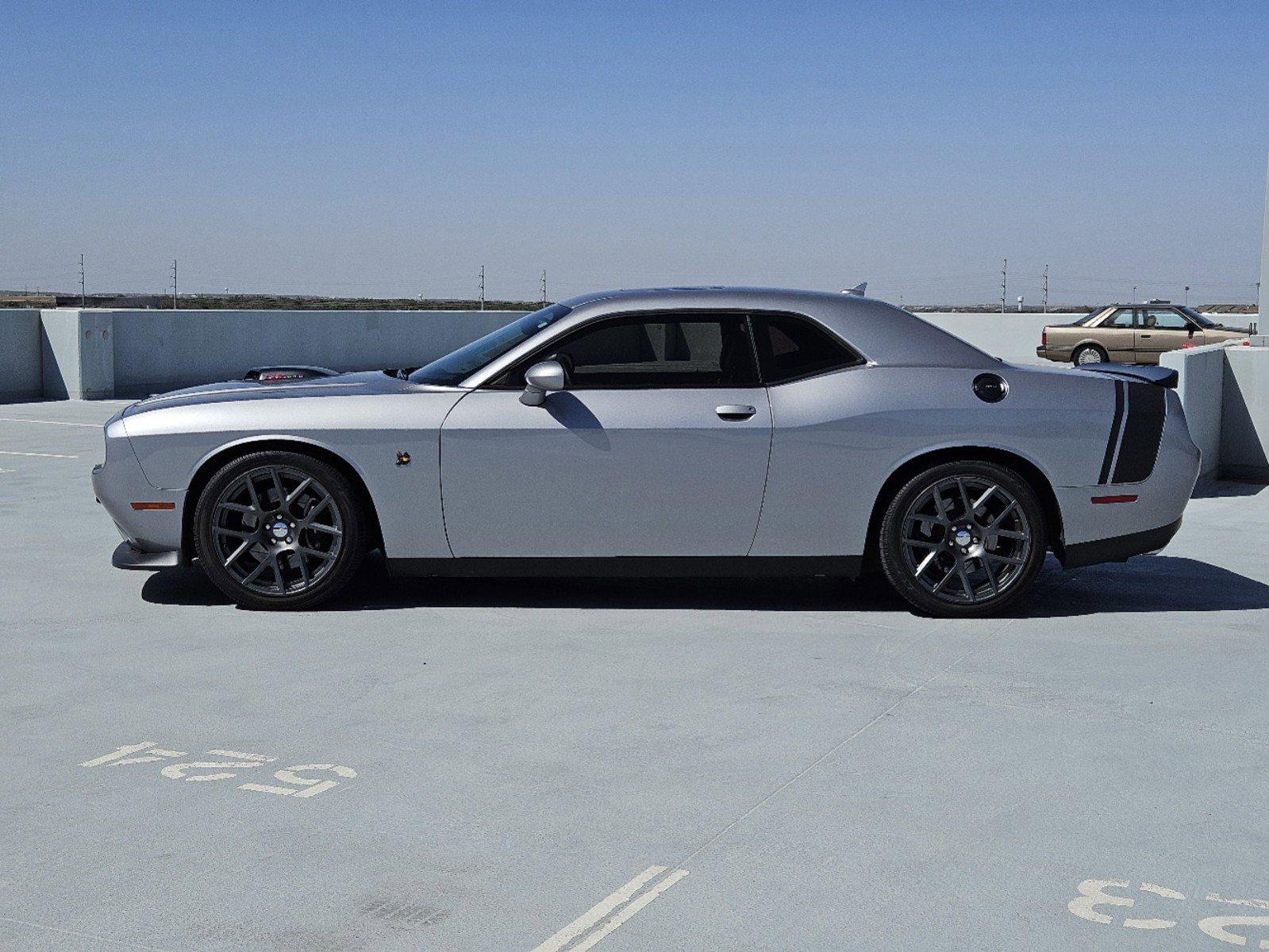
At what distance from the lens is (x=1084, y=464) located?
20.5 ft

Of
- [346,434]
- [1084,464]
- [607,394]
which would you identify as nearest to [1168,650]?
[1084,464]

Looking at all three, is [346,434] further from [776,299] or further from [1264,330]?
[1264,330]

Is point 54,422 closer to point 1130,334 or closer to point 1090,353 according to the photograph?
point 1090,353

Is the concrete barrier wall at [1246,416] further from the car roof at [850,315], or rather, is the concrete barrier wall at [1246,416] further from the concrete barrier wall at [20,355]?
the concrete barrier wall at [20,355]

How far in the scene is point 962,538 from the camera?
6.22 meters

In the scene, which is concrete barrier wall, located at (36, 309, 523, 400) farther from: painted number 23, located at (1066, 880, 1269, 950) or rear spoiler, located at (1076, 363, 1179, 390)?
painted number 23, located at (1066, 880, 1269, 950)

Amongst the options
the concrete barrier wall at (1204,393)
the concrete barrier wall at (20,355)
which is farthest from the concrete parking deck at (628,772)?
the concrete barrier wall at (20,355)

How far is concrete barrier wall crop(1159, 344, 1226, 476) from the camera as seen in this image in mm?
9844

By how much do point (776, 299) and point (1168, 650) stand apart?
2261 millimetres

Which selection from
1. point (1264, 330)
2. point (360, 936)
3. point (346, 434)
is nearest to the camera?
point (360, 936)

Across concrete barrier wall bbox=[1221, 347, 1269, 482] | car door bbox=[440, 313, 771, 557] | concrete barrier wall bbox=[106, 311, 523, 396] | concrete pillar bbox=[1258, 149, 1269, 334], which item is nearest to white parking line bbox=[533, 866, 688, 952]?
car door bbox=[440, 313, 771, 557]

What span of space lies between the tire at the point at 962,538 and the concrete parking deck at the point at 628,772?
0.16 meters

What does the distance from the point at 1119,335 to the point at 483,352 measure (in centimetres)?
2386

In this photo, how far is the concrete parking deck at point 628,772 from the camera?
10.6 feet
